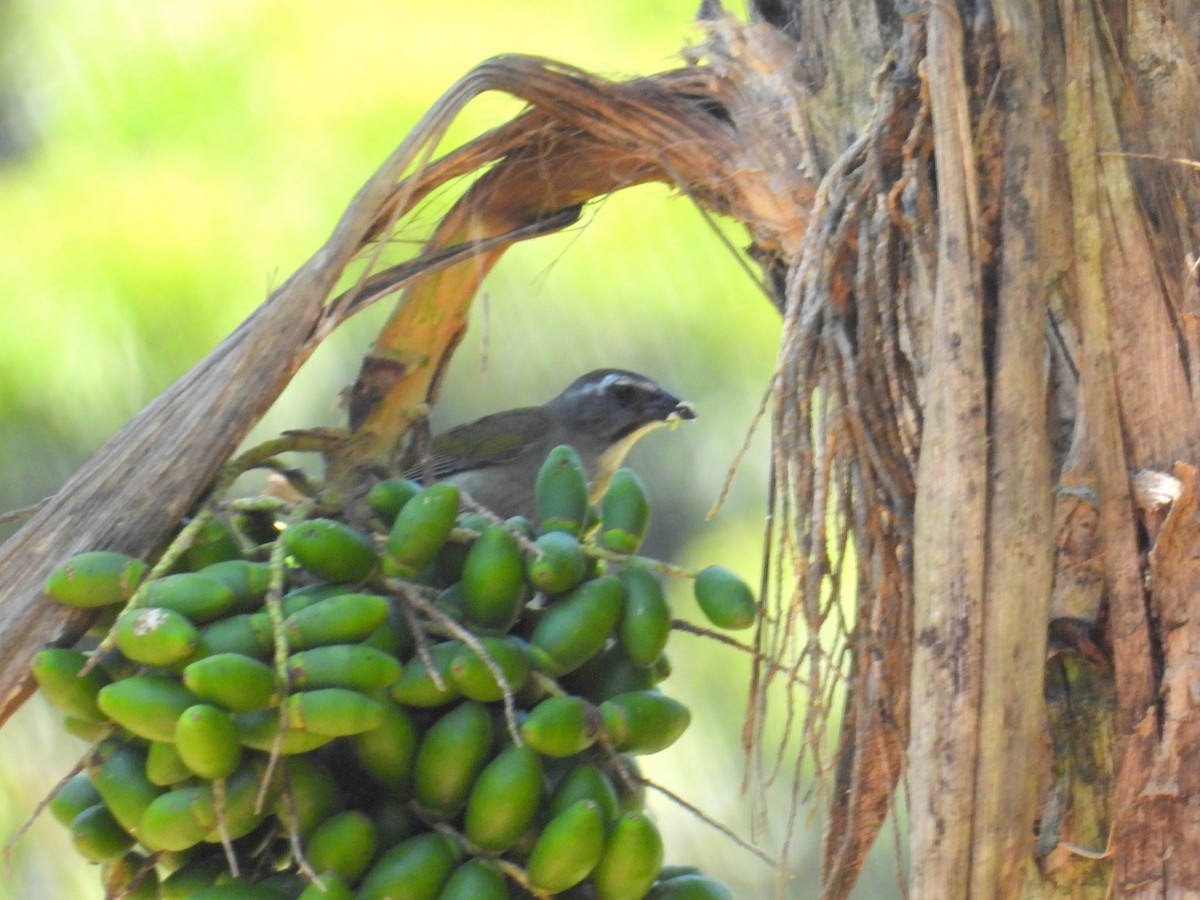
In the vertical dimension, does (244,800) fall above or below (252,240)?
below

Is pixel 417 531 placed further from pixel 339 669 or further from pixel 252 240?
pixel 252 240

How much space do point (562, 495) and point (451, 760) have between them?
0.28 meters

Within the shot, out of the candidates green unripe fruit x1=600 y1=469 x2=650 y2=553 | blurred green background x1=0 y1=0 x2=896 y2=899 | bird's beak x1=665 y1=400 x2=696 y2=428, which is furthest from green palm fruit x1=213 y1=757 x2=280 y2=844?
bird's beak x1=665 y1=400 x2=696 y2=428

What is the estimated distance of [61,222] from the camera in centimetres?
178


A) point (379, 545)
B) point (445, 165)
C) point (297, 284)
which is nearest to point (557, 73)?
point (445, 165)

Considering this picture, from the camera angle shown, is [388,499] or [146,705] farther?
[388,499]

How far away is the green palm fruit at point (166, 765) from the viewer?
2.91 ft

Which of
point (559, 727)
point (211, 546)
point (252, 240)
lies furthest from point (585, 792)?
point (252, 240)

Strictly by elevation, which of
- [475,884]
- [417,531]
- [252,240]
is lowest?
[475,884]

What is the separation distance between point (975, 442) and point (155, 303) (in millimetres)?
1259

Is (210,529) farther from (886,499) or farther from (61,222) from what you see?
(61,222)

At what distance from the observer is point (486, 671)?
927 mm

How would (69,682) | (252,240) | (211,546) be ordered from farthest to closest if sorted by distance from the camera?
(252,240), (211,546), (69,682)

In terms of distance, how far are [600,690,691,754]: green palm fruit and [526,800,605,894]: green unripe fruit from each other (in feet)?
0.28
